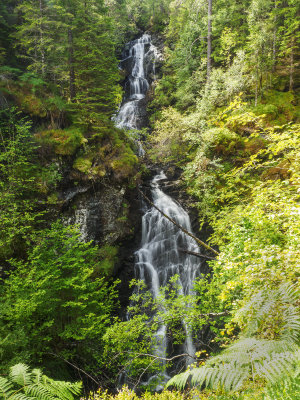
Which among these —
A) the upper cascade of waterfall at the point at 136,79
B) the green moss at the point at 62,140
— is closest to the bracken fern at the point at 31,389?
the green moss at the point at 62,140

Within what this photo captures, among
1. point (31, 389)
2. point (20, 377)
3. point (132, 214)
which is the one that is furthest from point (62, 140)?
→ point (31, 389)

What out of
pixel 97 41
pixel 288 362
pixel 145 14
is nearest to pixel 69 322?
pixel 288 362

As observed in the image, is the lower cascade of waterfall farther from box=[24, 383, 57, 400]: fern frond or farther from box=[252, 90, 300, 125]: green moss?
box=[252, 90, 300, 125]: green moss

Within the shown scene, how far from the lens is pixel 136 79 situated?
1011 inches

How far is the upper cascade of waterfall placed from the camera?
2122cm

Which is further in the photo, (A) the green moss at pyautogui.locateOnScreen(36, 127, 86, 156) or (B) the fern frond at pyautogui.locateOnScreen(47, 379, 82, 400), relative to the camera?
(A) the green moss at pyautogui.locateOnScreen(36, 127, 86, 156)

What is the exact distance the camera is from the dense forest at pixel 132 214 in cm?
366

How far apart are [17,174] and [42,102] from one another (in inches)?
180

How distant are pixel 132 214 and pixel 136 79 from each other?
66.8ft

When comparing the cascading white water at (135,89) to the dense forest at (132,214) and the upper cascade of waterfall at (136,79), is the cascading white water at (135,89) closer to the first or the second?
the upper cascade of waterfall at (136,79)

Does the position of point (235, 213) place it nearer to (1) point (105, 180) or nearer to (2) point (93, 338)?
(2) point (93, 338)

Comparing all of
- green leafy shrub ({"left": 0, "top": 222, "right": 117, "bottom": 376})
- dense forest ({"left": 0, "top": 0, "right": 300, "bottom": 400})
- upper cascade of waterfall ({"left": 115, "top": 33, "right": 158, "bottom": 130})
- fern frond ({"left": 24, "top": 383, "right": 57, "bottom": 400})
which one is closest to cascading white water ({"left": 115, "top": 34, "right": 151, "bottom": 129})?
upper cascade of waterfall ({"left": 115, "top": 33, "right": 158, "bottom": 130})

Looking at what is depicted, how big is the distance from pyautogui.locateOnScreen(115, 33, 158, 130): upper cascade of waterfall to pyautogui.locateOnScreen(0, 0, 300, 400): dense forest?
567 cm

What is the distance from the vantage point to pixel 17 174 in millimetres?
8891
